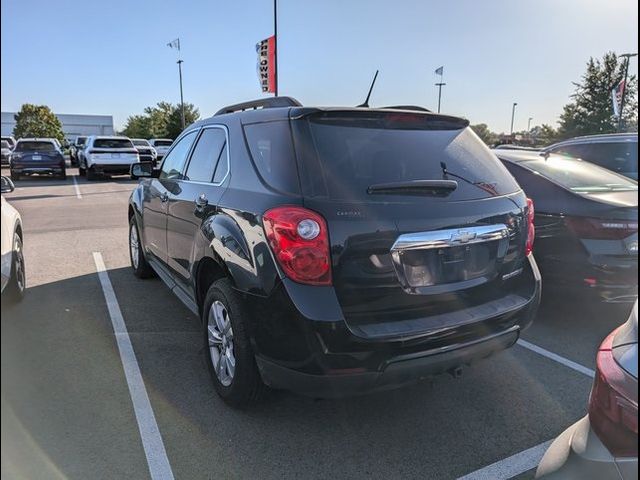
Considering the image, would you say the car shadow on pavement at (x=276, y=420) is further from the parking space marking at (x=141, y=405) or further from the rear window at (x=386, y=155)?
the rear window at (x=386, y=155)

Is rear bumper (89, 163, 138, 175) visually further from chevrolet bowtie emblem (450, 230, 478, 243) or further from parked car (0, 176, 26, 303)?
chevrolet bowtie emblem (450, 230, 478, 243)

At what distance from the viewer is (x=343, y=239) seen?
8.10 feet

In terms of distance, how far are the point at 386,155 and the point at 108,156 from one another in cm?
1873

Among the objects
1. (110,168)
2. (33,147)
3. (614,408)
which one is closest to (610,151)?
(614,408)

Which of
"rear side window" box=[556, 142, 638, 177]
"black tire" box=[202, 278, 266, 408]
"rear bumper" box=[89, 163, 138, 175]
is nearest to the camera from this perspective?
"black tire" box=[202, 278, 266, 408]

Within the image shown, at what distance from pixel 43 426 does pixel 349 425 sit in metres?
1.71

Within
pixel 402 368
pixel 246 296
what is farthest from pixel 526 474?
pixel 246 296

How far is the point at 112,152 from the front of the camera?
64.2 ft

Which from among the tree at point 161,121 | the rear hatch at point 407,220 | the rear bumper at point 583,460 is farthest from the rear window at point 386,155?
the tree at point 161,121

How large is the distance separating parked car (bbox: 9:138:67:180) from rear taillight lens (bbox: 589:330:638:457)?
828 inches

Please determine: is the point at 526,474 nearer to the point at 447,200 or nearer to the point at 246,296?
→ the point at 447,200

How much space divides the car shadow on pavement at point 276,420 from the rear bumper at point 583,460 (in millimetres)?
969

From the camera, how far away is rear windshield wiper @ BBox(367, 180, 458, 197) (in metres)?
2.63

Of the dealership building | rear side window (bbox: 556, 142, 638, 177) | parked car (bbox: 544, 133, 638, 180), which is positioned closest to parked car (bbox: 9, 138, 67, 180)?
parked car (bbox: 544, 133, 638, 180)
